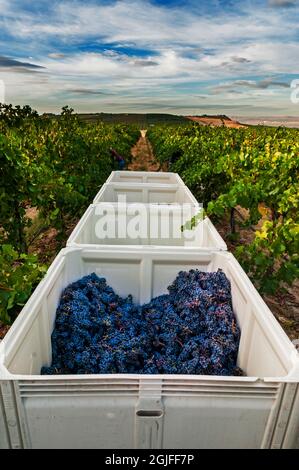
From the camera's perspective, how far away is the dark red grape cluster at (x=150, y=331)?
7.56ft

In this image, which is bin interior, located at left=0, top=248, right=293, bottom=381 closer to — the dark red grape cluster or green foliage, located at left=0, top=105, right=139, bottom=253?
the dark red grape cluster

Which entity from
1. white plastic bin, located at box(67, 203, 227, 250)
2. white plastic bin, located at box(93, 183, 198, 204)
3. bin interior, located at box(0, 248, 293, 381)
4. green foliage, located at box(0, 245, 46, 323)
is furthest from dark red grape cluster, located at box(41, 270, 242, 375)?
white plastic bin, located at box(93, 183, 198, 204)

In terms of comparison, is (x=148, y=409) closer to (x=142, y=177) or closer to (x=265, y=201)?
(x=265, y=201)

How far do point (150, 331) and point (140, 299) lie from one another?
0.57m

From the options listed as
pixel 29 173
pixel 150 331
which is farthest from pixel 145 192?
pixel 150 331

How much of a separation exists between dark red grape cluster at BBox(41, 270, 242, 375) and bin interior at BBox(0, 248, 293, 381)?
0.09 metres

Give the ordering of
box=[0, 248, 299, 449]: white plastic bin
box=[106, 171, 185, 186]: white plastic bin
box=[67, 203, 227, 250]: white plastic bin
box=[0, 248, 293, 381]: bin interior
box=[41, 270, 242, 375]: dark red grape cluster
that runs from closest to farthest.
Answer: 1. box=[0, 248, 299, 449]: white plastic bin
2. box=[0, 248, 293, 381]: bin interior
3. box=[41, 270, 242, 375]: dark red grape cluster
4. box=[67, 203, 227, 250]: white plastic bin
5. box=[106, 171, 185, 186]: white plastic bin

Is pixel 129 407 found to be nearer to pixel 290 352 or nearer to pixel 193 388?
pixel 193 388

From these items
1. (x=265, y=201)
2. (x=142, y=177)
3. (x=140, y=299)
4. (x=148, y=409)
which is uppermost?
(x=265, y=201)

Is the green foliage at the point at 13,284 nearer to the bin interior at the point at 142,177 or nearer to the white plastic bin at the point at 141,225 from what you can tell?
the white plastic bin at the point at 141,225

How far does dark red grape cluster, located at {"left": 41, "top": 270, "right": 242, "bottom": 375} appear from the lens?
2.30 meters

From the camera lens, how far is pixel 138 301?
3.21 metres

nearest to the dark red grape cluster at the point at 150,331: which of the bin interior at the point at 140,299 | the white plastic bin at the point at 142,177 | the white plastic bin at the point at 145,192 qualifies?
the bin interior at the point at 140,299

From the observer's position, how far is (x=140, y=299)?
3.20 meters
